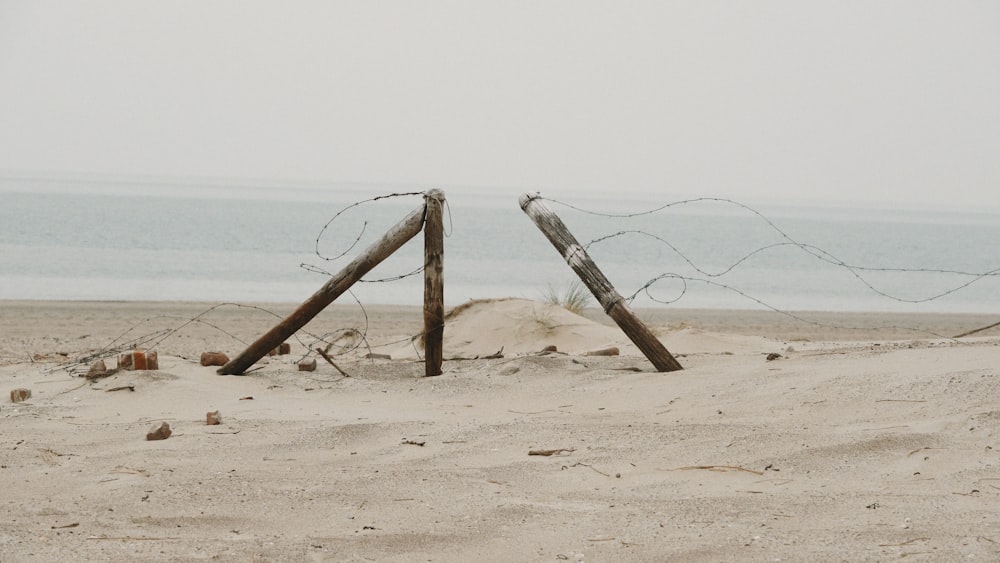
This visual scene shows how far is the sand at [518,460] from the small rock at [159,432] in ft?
0.21

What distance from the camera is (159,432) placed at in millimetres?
4832

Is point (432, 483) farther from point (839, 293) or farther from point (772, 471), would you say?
point (839, 293)

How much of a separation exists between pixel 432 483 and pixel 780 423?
6.16 feet

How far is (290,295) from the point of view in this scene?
18.9 m

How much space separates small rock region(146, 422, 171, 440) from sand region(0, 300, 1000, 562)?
0.06 metres

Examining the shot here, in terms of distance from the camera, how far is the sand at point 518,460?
3.30 m

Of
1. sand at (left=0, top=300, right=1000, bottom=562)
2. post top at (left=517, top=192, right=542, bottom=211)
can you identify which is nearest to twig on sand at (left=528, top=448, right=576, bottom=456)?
sand at (left=0, top=300, right=1000, bottom=562)

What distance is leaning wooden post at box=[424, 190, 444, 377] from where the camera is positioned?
6.41 meters

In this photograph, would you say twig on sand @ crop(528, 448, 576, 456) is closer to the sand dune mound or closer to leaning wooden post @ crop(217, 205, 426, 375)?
leaning wooden post @ crop(217, 205, 426, 375)

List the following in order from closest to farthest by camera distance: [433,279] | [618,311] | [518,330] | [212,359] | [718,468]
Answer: [718,468] < [618,311] < [433,279] < [212,359] < [518,330]

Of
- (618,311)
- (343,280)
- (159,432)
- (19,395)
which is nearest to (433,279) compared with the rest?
(343,280)

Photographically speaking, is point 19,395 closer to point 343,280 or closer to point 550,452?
point 343,280

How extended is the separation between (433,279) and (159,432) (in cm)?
223

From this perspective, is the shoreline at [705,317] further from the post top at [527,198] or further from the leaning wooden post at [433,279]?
the leaning wooden post at [433,279]
